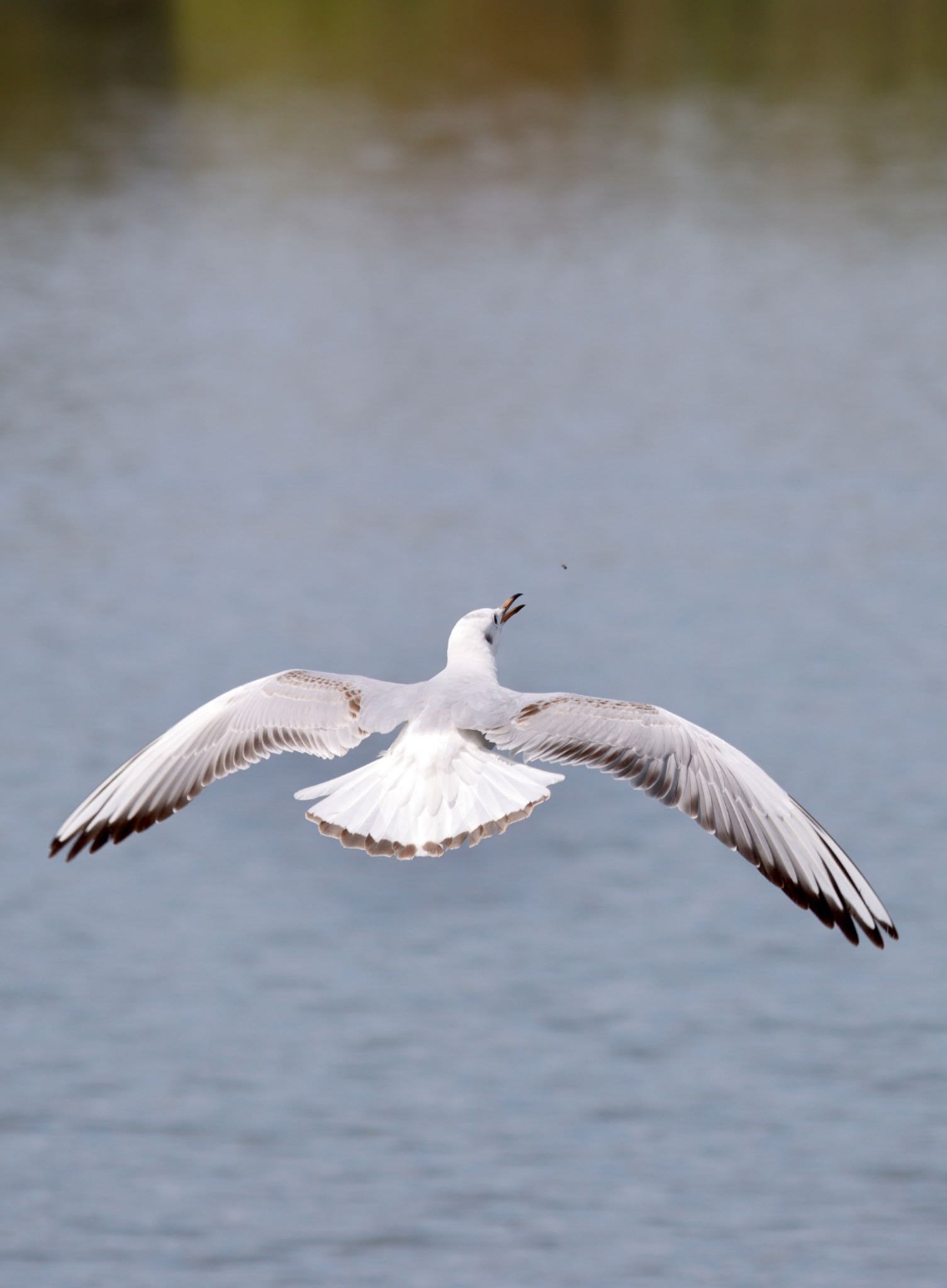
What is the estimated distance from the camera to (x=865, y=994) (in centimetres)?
1919

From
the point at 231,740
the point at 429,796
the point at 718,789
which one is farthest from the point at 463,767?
the point at 231,740

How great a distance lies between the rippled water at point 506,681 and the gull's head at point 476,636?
346 inches

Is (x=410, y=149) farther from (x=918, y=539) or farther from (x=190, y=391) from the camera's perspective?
(x=918, y=539)

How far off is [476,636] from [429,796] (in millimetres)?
1052

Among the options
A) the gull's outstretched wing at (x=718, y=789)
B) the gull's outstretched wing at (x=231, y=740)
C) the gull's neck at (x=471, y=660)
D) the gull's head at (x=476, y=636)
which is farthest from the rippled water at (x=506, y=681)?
the gull's neck at (x=471, y=660)

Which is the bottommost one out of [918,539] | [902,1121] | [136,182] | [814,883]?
[814,883]

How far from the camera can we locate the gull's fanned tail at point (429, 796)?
742cm

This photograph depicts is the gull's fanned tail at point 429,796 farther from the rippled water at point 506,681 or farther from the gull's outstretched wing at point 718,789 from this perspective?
the rippled water at point 506,681

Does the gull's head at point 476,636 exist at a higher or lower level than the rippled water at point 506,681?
lower

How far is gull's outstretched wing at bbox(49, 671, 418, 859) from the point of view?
8.20 meters

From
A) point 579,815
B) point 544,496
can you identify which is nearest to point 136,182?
point 544,496

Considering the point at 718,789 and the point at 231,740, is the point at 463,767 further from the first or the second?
the point at 231,740

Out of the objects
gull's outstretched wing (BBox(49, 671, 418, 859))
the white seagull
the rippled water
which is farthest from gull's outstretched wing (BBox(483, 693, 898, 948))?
the rippled water

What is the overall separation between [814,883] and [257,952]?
500 inches
